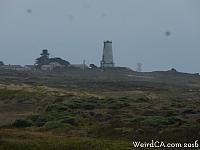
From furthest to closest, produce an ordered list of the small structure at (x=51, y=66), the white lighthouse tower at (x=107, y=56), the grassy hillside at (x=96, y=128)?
the small structure at (x=51, y=66) → the white lighthouse tower at (x=107, y=56) → the grassy hillside at (x=96, y=128)

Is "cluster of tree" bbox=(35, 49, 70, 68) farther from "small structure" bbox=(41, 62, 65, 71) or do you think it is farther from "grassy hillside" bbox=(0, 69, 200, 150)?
"grassy hillside" bbox=(0, 69, 200, 150)

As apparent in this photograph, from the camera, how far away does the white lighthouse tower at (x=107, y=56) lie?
148637 mm

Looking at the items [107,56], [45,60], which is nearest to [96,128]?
[107,56]

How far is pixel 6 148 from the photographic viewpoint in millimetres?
18406

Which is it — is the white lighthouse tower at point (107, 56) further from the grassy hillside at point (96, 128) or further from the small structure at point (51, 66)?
the grassy hillside at point (96, 128)

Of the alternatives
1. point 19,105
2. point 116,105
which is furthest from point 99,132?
point 19,105

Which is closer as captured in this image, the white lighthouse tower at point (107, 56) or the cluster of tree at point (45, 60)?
the white lighthouse tower at point (107, 56)

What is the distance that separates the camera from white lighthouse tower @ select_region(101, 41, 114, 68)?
488 feet

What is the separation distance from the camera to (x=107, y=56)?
151 meters

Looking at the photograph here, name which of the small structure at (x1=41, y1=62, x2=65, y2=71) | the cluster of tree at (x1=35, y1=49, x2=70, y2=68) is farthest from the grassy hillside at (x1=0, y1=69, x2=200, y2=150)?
the cluster of tree at (x1=35, y1=49, x2=70, y2=68)

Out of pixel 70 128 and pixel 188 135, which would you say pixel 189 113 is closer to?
pixel 70 128

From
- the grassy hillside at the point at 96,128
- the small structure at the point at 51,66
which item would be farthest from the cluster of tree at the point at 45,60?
the grassy hillside at the point at 96,128

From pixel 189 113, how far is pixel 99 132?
10079 mm

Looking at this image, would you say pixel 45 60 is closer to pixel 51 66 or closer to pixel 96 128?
pixel 51 66
